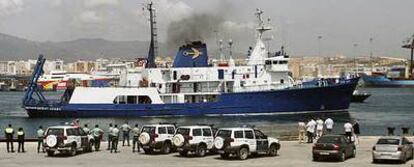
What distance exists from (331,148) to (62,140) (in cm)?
1176

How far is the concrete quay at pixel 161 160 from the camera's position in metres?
26.3

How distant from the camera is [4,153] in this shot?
3102 centimetres

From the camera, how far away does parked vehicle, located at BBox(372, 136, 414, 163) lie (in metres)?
26.0

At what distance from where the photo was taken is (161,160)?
28.1 meters

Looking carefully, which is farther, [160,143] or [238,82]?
[238,82]

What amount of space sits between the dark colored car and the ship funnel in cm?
4839

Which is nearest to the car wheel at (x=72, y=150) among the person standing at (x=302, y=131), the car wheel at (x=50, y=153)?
the car wheel at (x=50, y=153)

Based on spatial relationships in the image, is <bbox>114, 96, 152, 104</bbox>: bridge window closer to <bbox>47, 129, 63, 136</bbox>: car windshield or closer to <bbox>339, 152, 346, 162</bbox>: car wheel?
<bbox>47, 129, 63, 136</bbox>: car windshield

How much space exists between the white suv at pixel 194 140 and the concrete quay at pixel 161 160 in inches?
16.6

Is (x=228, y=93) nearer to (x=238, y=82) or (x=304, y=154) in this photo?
(x=238, y=82)

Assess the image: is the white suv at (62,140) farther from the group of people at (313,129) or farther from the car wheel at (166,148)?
the group of people at (313,129)

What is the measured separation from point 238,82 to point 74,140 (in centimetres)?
4570

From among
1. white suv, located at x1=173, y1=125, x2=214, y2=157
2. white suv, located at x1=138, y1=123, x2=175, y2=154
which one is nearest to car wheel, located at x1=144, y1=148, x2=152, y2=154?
white suv, located at x1=138, y1=123, x2=175, y2=154

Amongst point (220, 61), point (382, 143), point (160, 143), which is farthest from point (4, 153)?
point (220, 61)
